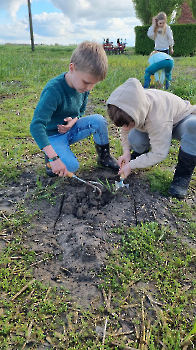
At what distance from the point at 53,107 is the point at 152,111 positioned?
0.87 metres

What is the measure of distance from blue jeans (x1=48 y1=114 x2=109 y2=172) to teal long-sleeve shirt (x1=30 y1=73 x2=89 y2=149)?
109 mm

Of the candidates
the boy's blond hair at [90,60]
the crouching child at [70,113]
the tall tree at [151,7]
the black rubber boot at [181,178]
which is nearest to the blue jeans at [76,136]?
the crouching child at [70,113]

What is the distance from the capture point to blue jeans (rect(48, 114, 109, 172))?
2.76 m

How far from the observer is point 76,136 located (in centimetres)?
295

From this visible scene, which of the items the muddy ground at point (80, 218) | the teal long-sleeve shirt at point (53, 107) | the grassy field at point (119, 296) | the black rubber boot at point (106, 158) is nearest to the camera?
the grassy field at point (119, 296)

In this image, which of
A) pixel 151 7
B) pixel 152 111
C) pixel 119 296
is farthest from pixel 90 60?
pixel 151 7

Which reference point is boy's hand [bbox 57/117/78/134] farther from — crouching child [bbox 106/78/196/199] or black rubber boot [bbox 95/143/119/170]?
crouching child [bbox 106/78/196/199]

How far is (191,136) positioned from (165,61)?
3.40m

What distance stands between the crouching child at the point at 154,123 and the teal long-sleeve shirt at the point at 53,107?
584 mm

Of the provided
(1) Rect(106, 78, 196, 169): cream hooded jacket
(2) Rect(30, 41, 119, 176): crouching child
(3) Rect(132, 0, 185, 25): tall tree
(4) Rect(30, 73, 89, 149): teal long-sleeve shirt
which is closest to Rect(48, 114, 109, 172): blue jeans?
(2) Rect(30, 41, 119, 176): crouching child

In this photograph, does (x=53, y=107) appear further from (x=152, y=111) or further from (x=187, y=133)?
(x=187, y=133)

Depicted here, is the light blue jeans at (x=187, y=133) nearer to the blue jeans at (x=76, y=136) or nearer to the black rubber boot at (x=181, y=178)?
the black rubber boot at (x=181, y=178)

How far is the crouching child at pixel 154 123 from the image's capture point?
195 cm

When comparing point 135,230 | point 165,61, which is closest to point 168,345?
point 135,230
